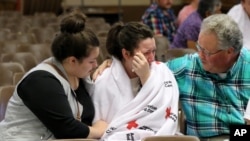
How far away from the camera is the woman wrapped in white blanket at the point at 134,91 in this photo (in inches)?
88.6

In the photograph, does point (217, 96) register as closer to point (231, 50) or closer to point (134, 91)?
point (231, 50)

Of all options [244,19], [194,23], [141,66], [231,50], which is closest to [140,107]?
[141,66]

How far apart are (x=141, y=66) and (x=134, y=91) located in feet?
0.52

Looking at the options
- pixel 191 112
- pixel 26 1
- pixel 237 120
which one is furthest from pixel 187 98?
pixel 26 1

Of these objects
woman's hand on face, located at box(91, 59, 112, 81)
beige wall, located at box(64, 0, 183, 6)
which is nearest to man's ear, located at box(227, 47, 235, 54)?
woman's hand on face, located at box(91, 59, 112, 81)

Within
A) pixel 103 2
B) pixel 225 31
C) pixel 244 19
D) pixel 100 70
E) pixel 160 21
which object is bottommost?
pixel 103 2

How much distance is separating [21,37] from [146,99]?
16.9 feet

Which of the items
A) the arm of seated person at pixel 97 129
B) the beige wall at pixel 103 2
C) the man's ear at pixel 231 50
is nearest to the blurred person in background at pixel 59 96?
the arm of seated person at pixel 97 129

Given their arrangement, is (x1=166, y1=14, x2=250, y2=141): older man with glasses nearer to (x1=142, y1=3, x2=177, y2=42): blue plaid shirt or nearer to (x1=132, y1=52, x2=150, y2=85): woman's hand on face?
(x1=132, y1=52, x2=150, y2=85): woman's hand on face

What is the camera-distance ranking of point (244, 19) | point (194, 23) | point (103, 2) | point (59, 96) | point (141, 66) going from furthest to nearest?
point (103, 2) < point (194, 23) < point (244, 19) < point (141, 66) < point (59, 96)

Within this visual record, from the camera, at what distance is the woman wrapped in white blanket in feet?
7.38

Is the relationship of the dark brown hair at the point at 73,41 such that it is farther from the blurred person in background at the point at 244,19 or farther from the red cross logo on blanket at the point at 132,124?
the blurred person in background at the point at 244,19

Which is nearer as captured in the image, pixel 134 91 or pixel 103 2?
pixel 134 91

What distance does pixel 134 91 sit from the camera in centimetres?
238
